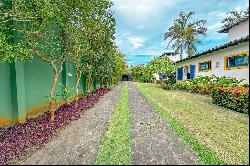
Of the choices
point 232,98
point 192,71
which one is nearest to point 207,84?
point 232,98

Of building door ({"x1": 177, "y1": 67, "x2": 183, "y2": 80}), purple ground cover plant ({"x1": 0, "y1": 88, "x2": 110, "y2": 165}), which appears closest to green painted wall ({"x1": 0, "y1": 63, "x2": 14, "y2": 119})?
purple ground cover plant ({"x1": 0, "y1": 88, "x2": 110, "y2": 165})

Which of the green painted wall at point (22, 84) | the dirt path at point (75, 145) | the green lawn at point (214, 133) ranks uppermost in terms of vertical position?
the green painted wall at point (22, 84)

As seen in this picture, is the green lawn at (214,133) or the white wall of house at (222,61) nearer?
the green lawn at (214,133)

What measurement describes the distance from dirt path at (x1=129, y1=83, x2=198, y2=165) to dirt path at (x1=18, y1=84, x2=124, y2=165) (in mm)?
915

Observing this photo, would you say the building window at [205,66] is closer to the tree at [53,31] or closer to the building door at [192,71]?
the building door at [192,71]

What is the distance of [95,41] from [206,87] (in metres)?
8.52

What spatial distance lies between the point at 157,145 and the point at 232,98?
263 inches

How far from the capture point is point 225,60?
18391 millimetres

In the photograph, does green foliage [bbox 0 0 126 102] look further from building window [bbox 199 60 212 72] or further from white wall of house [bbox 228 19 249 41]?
white wall of house [bbox 228 19 249 41]

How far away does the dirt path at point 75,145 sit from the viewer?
179 inches

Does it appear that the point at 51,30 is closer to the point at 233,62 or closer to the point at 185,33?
the point at 233,62

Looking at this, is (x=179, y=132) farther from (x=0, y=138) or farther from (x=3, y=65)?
(x=3, y=65)

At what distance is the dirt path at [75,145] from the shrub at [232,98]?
18.0 feet

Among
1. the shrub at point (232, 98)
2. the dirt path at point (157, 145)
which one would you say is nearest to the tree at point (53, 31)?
the dirt path at point (157, 145)
